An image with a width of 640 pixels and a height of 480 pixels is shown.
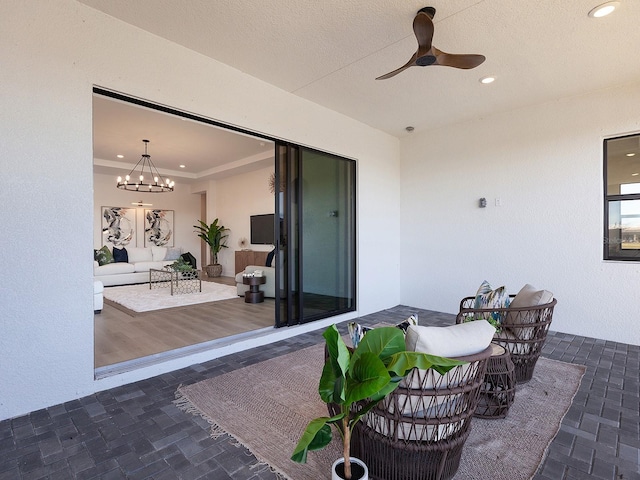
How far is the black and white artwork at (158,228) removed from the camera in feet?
32.1

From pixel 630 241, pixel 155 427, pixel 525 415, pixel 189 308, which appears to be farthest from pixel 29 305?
pixel 630 241

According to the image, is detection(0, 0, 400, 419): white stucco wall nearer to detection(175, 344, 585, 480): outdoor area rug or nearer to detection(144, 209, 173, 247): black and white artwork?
detection(175, 344, 585, 480): outdoor area rug

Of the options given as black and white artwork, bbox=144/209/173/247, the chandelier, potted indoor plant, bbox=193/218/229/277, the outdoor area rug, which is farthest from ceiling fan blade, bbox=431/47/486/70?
black and white artwork, bbox=144/209/173/247

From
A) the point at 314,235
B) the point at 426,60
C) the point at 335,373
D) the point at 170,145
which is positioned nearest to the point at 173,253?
the point at 170,145

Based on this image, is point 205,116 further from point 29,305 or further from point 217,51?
point 29,305

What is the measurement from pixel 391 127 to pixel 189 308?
4376 mm

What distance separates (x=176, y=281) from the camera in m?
6.86

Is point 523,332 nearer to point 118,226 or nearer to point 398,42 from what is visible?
point 398,42

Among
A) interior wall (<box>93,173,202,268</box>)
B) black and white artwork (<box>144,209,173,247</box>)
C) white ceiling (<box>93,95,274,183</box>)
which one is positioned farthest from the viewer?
black and white artwork (<box>144,209,173,247</box>)

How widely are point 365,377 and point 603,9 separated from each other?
3245 mm

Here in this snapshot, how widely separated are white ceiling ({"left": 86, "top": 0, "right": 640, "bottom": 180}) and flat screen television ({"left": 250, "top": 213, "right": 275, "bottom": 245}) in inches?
176

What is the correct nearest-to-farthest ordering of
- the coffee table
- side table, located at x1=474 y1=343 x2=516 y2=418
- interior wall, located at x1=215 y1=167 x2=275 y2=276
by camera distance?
side table, located at x1=474 y1=343 x2=516 y2=418, the coffee table, interior wall, located at x1=215 y1=167 x2=275 y2=276

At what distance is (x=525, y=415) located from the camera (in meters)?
2.23

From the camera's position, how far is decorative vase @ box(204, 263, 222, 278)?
9.58 m
